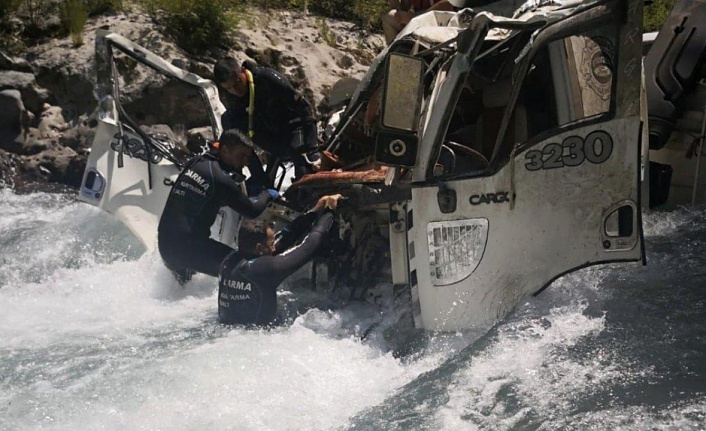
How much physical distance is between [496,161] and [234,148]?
Result: 2.10 metres

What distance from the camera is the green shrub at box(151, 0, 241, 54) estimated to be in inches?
462

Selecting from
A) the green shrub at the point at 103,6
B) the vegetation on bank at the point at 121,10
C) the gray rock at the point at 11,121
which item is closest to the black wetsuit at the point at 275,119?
the gray rock at the point at 11,121

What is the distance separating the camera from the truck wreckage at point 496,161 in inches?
167

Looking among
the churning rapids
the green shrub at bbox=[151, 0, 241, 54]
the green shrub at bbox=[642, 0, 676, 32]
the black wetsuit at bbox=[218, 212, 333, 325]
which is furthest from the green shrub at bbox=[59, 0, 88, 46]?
the green shrub at bbox=[642, 0, 676, 32]

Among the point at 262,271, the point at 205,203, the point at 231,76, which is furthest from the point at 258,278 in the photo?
the point at 231,76

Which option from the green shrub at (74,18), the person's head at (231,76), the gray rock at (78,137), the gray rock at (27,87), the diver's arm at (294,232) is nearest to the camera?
the diver's arm at (294,232)

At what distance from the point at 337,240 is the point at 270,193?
642 millimetres

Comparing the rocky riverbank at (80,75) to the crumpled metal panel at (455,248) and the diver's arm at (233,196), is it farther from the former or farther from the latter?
the crumpled metal panel at (455,248)

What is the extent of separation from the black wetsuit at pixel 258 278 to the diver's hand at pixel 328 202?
0.05 metres

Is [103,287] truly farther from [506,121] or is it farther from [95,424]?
[506,121]

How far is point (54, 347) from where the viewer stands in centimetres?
566

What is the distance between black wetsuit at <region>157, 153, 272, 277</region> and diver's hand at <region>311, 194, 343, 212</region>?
47 centimetres

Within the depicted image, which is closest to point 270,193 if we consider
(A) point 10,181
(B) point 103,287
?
(B) point 103,287

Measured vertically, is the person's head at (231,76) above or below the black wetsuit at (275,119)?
above
